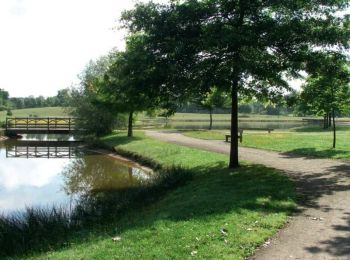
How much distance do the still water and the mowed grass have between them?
509 centimetres

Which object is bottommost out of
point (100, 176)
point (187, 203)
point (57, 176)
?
point (57, 176)

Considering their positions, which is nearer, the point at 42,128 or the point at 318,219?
the point at 318,219

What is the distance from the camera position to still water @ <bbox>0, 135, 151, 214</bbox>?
62.4ft

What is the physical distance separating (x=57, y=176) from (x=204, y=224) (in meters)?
18.1

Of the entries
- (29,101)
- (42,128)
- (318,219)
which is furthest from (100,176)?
(29,101)

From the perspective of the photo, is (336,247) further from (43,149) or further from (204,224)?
(43,149)

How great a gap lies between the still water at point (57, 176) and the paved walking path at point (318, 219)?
26.6 ft

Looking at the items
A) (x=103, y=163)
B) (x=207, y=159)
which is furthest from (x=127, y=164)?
(x=207, y=159)

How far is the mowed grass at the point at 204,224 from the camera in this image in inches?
315

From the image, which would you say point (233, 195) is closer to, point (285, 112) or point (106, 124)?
point (106, 124)

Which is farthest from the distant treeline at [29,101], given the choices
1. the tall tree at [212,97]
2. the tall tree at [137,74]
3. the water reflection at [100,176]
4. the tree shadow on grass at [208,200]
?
the tree shadow on grass at [208,200]

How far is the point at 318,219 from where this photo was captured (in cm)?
998

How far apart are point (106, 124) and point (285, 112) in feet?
442

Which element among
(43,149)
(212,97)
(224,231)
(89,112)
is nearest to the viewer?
(224,231)
